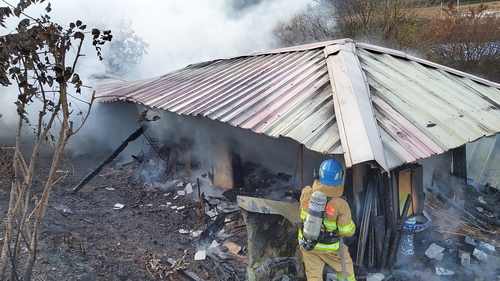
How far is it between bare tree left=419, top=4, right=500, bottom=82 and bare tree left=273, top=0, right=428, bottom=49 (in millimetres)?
744

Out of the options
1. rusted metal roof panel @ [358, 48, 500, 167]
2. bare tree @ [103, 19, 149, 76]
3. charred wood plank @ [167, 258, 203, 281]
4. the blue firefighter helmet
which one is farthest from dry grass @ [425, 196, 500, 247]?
bare tree @ [103, 19, 149, 76]

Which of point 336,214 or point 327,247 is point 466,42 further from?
point 327,247

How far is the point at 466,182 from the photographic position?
24.4 feet

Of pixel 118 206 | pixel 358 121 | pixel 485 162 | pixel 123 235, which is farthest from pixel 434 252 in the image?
pixel 118 206

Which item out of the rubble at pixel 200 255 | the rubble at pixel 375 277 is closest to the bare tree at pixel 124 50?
the rubble at pixel 200 255

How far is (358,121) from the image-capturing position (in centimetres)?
410

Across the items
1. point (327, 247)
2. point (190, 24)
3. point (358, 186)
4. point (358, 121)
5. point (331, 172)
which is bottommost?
point (327, 247)

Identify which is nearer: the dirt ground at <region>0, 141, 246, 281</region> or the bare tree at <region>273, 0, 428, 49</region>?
the dirt ground at <region>0, 141, 246, 281</region>

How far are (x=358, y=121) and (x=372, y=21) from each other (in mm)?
11421

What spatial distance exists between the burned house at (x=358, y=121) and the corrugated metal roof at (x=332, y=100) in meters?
0.02

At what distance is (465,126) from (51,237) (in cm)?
594

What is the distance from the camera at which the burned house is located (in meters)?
4.11

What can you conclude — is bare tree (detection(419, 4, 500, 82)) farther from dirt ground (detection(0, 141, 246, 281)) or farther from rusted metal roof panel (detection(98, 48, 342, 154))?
dirt ground (detection(0, 141, 246, 281))

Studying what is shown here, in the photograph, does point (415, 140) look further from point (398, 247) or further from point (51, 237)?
point (51, 237)
